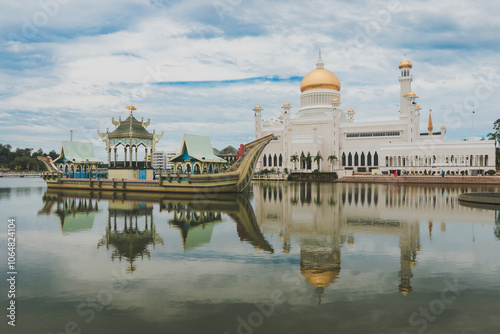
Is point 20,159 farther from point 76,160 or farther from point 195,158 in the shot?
point 195,158

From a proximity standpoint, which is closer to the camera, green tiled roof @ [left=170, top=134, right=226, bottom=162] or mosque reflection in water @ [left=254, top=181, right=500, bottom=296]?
mosque reflection in water @ [left=254, top=181, right=500, bottom=296]

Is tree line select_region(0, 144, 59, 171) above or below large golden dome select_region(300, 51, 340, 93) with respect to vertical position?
below

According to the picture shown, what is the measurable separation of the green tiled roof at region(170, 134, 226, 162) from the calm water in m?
15.9

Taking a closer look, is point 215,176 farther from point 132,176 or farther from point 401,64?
point 401,64

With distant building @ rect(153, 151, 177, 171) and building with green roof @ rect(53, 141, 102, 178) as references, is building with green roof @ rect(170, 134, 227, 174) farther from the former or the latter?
distant building @ rect(153, 151, 177, 171)

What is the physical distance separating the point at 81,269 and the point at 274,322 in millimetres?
5169

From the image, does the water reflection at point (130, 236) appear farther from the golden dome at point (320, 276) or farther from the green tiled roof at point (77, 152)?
the green tiled roof at point (77, 152)

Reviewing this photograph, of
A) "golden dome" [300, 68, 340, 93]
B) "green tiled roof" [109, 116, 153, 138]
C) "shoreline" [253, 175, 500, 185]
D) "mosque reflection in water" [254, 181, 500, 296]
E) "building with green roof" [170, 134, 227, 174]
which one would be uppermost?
"golden dome" [300, 68, 340, 93]

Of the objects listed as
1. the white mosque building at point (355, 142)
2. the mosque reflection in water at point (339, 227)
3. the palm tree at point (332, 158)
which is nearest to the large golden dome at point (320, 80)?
the white mosque building at point (355, 142)

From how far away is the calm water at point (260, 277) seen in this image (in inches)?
211

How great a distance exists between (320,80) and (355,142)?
14887 mm

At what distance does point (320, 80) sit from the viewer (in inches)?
2714

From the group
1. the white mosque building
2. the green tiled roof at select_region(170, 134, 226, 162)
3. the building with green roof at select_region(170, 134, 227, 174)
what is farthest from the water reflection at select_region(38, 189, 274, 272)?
the white mosque building

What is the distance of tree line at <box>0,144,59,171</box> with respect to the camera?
107 metres
